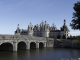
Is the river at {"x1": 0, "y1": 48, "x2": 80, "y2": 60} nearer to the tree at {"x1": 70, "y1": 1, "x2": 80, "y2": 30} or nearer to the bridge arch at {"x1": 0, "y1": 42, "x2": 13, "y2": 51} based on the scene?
the bridge arch at {"x1": 0, "y1": 42, "x2": 13, "y2": 51}

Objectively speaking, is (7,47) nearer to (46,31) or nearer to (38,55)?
(38,55)

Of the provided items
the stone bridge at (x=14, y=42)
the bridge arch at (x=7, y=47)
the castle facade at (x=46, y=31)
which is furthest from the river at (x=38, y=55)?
the castle facade at (x=46, y=31)

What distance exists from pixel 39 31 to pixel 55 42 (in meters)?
58.7

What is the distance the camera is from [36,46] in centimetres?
5688

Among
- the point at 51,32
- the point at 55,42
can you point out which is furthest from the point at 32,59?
the point at 51,32

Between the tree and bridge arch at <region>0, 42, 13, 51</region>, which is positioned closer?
the tree

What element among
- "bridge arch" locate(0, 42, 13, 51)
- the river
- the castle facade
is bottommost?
the river

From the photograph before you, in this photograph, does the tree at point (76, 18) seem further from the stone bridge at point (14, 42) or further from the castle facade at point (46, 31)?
the castle facade at point (46, 31)

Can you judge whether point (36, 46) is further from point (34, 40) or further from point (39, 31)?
point (39, 31)

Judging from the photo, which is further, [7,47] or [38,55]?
[7,47]

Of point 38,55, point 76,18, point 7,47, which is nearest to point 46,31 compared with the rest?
point 7,47

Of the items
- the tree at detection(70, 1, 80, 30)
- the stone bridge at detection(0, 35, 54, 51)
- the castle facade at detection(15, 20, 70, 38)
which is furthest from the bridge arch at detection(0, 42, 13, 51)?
the castle facade at detection(15, 20, 70, 38)

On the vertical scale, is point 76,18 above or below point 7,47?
above

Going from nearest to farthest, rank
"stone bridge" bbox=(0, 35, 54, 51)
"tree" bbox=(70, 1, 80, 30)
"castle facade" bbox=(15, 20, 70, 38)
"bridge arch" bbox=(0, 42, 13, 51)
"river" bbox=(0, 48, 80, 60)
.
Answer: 1. "tree" bbox=(70, 1, 80, 30)
2. "river" bbox=(0, 48, 80, 60)
3. "stone bridge" bbox=(0, 35, 54, 51)
4. "bridge arch" bbox=(0, 42, 13, 51)
5. "castle facade" bbox=(15, 20, 70, 38)
